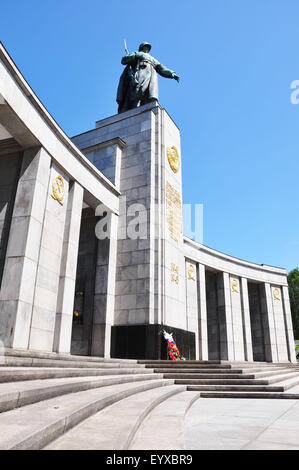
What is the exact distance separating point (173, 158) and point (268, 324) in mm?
20494

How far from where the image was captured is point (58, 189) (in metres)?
15.3

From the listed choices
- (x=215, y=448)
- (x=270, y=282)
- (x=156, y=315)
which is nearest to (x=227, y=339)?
(x=270, y=282)

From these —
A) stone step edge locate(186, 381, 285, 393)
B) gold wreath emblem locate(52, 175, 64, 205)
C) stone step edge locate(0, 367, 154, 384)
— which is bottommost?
stone step edge locate(186, 381, 285, 393)

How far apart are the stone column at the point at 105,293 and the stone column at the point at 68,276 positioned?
2.91m

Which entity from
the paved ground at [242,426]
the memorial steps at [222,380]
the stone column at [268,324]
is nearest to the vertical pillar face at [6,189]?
the memorial steps at [222,380]

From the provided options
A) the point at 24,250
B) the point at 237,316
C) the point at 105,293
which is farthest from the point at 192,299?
the point at 24,250

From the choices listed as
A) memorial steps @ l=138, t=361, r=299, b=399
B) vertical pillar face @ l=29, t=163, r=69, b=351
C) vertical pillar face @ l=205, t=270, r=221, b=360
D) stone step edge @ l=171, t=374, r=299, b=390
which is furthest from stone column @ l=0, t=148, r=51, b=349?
vertical pillar face @ l=205, t=270, r=221, b=360

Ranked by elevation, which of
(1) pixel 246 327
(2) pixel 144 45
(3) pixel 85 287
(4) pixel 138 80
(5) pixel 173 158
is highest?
(2) pixel 144 45

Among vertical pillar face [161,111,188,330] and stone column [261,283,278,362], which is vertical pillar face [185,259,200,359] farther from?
stone column [261,283,278,362]

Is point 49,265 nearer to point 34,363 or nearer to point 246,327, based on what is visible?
point 34,363

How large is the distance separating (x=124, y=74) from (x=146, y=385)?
81.7 ft

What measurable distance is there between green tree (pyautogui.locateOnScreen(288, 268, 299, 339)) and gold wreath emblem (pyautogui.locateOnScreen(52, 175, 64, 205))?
61645 millimetres

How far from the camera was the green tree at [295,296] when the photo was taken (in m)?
64.4

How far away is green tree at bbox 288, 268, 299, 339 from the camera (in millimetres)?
64438
